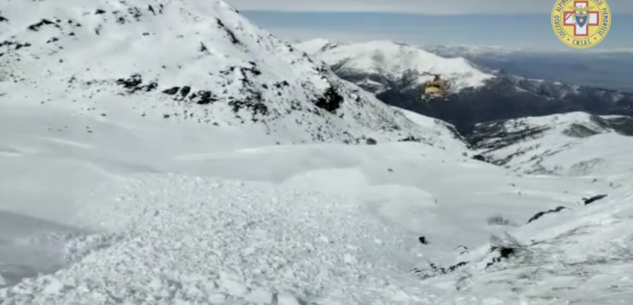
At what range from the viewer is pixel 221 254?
12398mm

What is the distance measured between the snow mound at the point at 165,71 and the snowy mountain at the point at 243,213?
0.36 metres

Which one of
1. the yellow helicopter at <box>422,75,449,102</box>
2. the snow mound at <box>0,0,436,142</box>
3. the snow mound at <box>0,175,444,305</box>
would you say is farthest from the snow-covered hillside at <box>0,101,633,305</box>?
the snow mound at <box>0,0,436,142</box>

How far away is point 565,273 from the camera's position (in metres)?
9.94

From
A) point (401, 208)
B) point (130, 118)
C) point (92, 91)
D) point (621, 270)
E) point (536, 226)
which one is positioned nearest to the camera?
point (621, 270)

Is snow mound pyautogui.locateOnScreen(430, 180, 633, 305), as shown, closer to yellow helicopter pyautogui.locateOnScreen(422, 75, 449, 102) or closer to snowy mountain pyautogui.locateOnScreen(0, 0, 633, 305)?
snowy mountain pyautogui.locateOnScreen(0, 0, 633, 305)

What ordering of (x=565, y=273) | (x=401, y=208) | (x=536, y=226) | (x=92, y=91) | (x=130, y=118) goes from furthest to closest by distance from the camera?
(x=92, y=91) < (x=130, y=118) < (x=401, y=208) < (x=536, y=226) < (x=565, y=273)

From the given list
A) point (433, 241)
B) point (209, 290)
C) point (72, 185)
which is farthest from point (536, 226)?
point (72, 185)

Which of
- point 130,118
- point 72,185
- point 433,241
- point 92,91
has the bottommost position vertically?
point 433,241

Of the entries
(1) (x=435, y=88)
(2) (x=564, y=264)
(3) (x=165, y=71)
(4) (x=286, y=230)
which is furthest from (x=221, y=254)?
(3) (x=165, y=71)

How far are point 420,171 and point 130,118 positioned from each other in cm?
2964

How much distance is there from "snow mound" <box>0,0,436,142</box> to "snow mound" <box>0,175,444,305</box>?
32197mm

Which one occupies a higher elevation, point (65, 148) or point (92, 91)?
point (92, 91)

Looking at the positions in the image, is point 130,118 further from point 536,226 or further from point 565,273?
point 565,273

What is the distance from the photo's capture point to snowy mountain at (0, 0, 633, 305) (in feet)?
32.7
